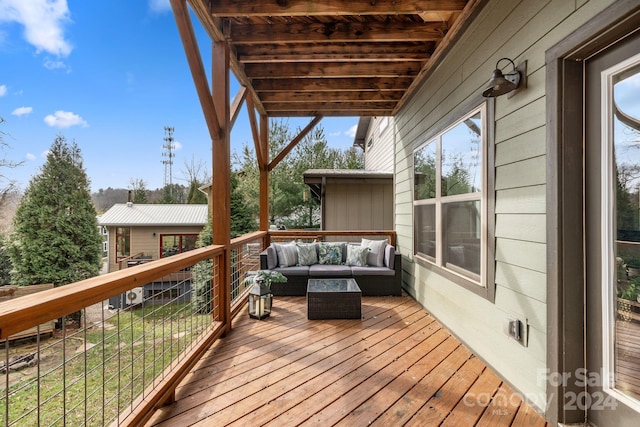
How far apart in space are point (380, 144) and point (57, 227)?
8.56 metres

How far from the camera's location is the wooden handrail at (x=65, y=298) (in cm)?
94

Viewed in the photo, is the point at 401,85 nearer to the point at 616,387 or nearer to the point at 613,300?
the point at 613,300

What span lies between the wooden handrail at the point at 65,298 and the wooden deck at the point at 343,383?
893 mm

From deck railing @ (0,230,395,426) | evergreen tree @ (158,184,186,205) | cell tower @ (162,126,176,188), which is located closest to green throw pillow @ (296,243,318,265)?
deck railing @ (0,230,395,426)

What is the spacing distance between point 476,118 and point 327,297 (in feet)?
7.81

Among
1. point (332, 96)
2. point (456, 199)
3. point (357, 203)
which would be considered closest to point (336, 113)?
point (332, 96)

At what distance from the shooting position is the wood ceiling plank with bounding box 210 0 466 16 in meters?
2.53

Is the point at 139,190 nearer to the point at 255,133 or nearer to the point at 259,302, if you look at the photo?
the point at 255,133

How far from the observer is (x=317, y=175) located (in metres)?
6.56

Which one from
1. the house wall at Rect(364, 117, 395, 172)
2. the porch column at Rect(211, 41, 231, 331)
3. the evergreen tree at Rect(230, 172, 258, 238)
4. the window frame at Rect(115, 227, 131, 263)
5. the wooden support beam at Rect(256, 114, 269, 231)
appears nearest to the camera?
the porch column at Rect(211, 41, 231, 331)

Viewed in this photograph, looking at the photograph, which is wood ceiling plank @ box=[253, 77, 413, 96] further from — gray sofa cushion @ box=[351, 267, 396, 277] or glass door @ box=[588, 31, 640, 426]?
glass door @ box=[588, 31, 640, 426]

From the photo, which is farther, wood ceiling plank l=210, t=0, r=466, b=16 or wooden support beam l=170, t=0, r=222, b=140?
wood ceiling plank l=210, t=0, r=466, b=16

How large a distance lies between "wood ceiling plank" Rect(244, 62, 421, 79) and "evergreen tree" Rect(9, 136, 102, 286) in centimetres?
687

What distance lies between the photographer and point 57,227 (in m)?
7.25
